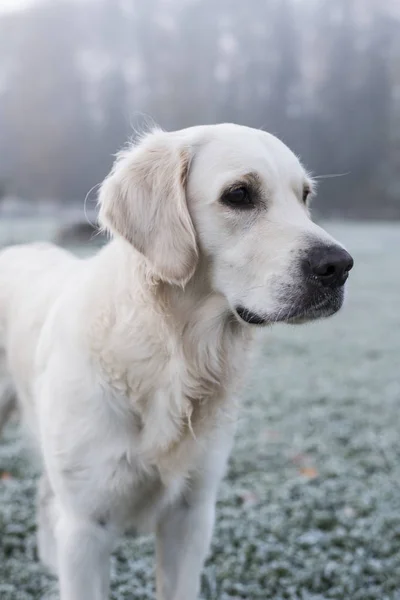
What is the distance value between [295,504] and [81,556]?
191cm

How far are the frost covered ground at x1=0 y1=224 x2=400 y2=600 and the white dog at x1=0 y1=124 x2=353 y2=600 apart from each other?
0.57 metres

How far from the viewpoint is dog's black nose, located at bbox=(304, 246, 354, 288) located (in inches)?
75.2

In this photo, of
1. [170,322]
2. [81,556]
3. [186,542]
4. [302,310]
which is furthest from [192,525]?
[302,310]

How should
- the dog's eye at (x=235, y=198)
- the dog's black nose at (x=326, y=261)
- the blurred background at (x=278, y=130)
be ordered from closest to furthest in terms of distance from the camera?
1. the dog's black nose at (x=326, y=261)
2. the dog's eye at (x=235, y=198)
3. the blurred background at (x=278, y=130)

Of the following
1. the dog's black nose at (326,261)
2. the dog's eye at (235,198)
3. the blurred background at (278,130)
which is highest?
the dog's eye at (235,198)

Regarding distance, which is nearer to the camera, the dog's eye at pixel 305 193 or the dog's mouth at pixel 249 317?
the dog's mouth at pixel 249 317

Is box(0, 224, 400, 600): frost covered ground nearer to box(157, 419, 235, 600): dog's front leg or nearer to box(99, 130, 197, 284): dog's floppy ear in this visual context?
box(157, 419, 235, 600): dog's front leg

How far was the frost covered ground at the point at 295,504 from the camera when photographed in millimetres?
3047

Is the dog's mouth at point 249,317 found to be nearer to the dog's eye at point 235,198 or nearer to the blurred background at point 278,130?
the dog's eye at point 235,198

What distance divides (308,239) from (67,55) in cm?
2563

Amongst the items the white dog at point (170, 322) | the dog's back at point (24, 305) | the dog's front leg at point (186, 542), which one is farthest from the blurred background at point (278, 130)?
the white dog at point (170, 322)

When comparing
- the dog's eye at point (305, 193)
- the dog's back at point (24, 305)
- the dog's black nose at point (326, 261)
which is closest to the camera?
the dog's black nose at point (326, 261)

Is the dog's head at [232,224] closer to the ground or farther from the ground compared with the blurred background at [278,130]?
farther from the ground

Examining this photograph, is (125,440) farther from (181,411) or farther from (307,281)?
(307,281)
